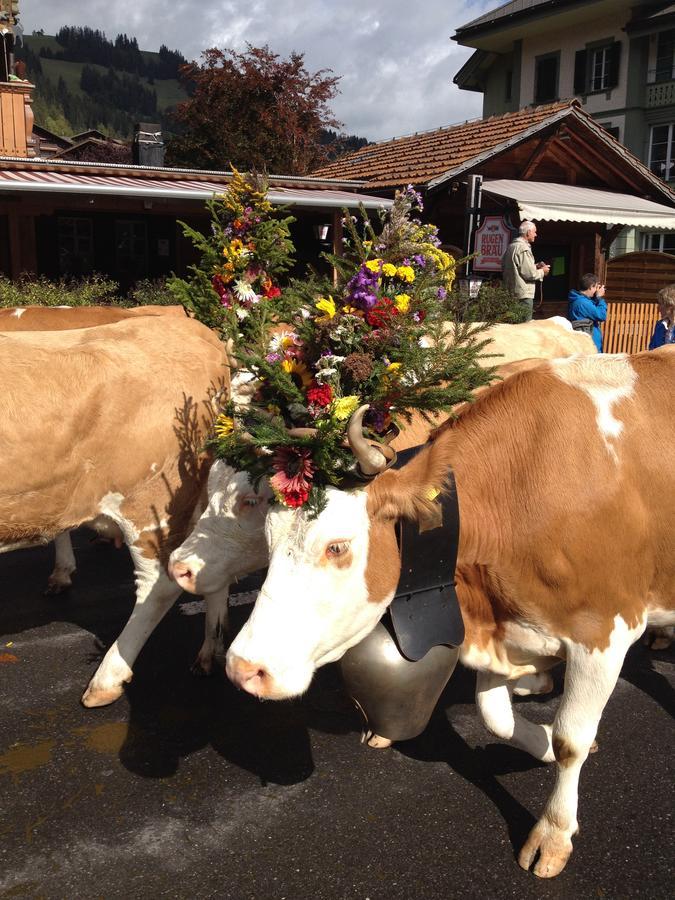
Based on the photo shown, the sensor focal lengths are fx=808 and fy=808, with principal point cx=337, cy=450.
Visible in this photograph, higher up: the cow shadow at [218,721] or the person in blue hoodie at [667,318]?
the person in blue hoodie at [667,318]

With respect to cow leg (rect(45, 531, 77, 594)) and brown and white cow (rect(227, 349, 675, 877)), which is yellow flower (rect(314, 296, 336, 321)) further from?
cow leg (rect(45, 531, 77, 594))

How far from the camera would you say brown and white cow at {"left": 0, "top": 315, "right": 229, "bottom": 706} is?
3.38 metres

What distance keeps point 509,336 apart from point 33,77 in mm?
195506

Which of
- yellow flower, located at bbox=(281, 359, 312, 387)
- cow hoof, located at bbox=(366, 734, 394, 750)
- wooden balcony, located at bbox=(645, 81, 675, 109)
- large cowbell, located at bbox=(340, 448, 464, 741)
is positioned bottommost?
cow hoof, located at bbox=(366, 734, 394, 750)

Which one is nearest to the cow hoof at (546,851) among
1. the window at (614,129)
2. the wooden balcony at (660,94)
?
the wooden balcony at (660,94)

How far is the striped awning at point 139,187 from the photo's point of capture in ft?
35.1

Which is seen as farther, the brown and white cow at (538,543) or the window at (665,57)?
the window at (665,57)

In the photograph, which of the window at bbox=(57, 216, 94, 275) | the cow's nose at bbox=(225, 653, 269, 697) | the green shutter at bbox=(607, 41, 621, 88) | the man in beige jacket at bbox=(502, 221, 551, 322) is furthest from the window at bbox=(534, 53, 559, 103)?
the cow's nose at bbox=(225, 653, 269, 697)

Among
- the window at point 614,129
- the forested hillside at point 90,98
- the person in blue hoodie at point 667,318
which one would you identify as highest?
the forested hillside at point 90,98

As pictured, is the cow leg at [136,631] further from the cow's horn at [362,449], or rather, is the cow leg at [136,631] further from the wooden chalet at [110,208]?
the wooden chalet at [110,208]

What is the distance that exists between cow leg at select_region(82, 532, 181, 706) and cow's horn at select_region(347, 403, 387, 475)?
1710 mm

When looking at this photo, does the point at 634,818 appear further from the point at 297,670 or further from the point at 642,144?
the point at 642,144

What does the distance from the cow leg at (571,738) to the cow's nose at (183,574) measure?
4.88 ft

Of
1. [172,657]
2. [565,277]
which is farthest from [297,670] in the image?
[565,277]
